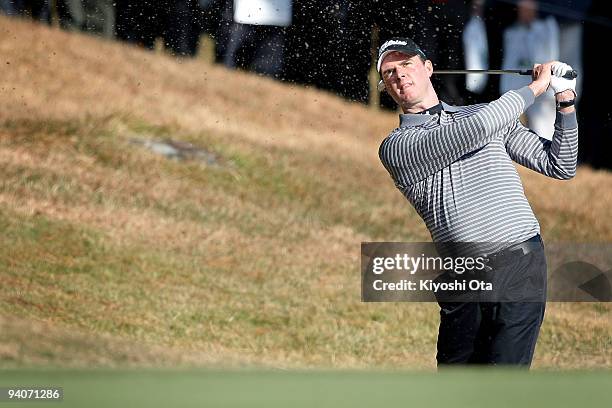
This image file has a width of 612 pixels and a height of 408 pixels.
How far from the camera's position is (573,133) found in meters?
2.63

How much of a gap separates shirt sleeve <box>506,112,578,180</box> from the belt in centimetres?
20

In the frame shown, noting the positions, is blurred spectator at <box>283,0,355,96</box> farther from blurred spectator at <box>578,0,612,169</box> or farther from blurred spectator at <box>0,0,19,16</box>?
blurred spectator at <box>0,0,19,16</box>

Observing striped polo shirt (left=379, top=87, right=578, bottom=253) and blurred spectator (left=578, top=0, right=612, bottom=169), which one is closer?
striped polo shirt (left=379, top=87, right=578, bottom=253)

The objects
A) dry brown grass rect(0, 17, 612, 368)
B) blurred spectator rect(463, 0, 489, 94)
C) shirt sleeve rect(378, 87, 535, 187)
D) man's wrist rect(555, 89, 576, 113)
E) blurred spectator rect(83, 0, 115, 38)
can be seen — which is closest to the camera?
shirt sleeve rect(378, 87, 535, 187)

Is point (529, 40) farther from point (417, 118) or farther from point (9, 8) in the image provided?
point (9, 8)

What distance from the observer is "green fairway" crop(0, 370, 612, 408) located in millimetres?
2857

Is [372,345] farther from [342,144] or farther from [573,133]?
[573,133]

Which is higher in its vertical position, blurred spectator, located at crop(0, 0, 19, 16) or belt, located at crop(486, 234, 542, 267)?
blurred spectator, located at crop(0, 0, 19, 16)

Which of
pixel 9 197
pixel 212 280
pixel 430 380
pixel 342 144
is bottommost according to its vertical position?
pixel 430 380

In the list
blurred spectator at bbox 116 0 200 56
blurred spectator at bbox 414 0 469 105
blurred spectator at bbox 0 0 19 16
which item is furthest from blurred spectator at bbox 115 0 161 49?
blurred spectator at bbox 414 0 469 105

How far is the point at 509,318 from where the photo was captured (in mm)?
2510

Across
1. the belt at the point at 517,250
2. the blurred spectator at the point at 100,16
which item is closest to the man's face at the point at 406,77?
the belt at the point at 517,250

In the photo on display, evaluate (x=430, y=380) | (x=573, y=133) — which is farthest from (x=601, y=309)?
(x=573, y=133)

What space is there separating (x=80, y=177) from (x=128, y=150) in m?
0.22
